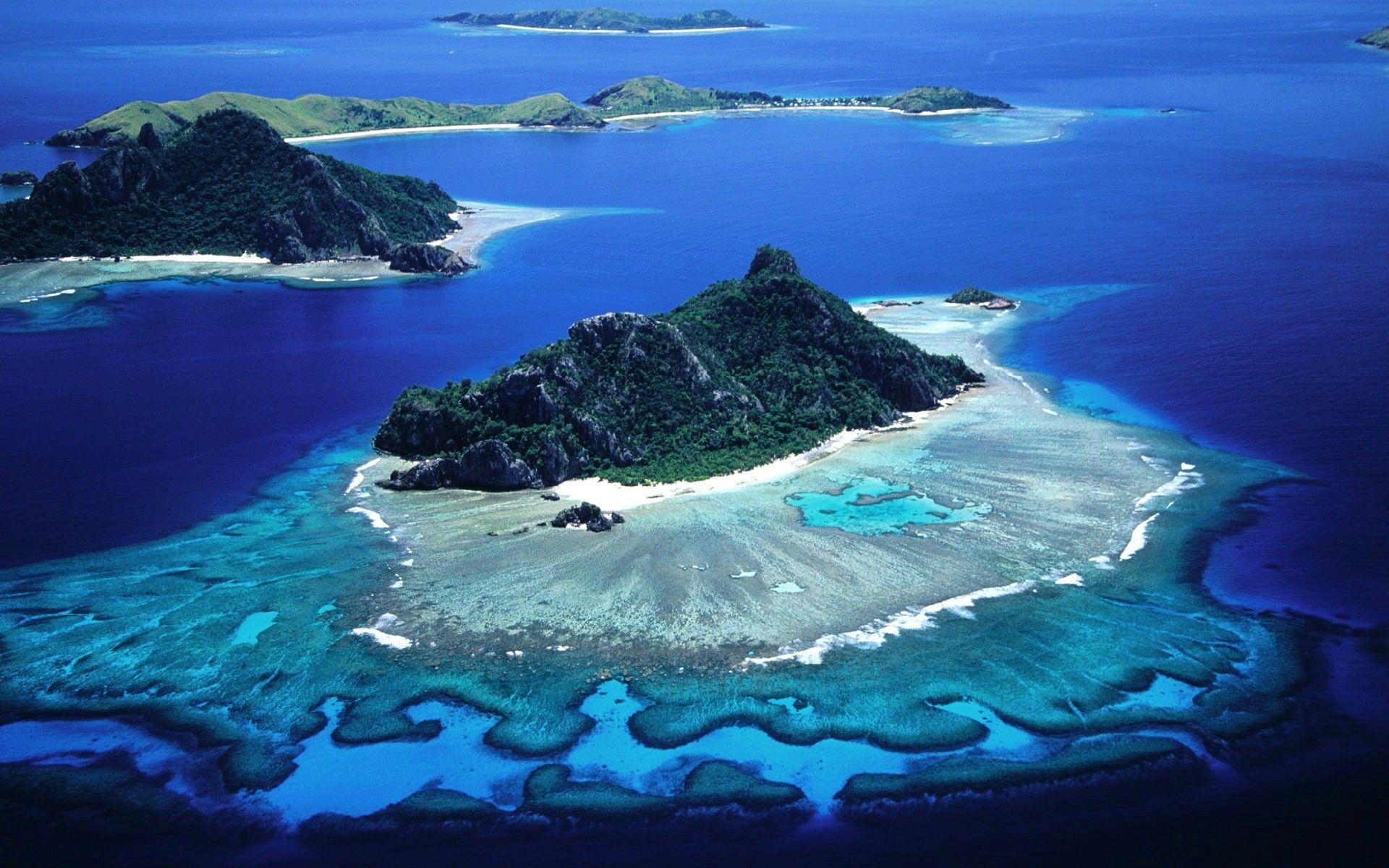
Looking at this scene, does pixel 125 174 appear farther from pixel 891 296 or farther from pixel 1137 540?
pixel 1137 540

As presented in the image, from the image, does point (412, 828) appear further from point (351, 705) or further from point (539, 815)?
point (351, 705)

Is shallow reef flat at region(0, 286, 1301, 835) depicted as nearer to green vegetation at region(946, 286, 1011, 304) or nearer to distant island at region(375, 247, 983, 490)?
distant island at region(375, 247, 983, 490)

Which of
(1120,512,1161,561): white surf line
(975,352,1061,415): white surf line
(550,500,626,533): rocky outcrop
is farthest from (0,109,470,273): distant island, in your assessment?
(1120,512,1161,561): white surf line

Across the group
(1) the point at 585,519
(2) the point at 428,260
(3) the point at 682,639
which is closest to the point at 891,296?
(2) the point at 428,260

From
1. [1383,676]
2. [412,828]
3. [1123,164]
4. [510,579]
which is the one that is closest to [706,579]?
[510,579]

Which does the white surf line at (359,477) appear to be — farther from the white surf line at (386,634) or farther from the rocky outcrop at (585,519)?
the white surf line at (386,634)

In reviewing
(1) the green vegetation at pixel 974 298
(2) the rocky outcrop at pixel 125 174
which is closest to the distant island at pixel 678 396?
(1) the green vegetation at pixel 974 298
